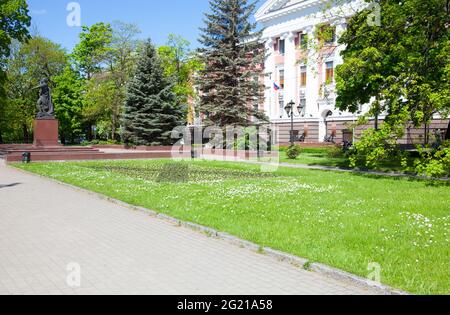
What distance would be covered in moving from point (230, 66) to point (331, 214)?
27936 mm

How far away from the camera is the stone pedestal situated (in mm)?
31953

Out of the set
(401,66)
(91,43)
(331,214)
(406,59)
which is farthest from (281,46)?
(331,214)

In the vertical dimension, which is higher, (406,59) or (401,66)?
(406,59)

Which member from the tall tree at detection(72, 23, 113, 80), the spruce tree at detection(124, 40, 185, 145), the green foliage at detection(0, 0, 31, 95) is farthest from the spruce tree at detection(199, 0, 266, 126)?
the tall tree at detection(72, 23, 113, 80)

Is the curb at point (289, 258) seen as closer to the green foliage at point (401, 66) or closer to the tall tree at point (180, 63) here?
the green foliage at point (401, 66)

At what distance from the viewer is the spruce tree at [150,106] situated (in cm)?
4244

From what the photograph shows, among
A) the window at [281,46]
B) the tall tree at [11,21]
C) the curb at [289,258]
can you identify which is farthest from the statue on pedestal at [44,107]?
the window at [281,46]

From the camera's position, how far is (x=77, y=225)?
30.5 ft

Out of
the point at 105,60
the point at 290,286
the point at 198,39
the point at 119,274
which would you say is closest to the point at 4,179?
the point at 119,274

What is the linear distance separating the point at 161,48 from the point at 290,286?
47.6 metres

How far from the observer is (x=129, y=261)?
662 centimetres

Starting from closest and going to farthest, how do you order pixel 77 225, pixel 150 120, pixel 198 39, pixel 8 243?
pixel 8 243 → pixel 77 225 → pixel 198 39 → pixel 150 120

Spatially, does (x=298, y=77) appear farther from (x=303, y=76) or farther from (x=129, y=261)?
(x=129, y=261)
